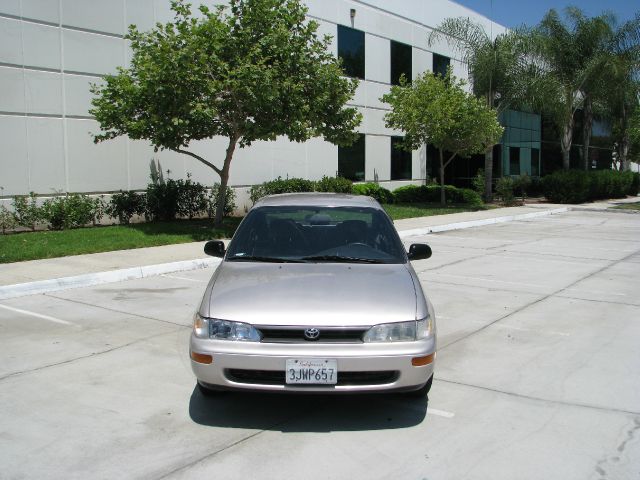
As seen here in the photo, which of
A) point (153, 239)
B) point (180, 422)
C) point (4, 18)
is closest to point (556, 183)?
point (153, 239)

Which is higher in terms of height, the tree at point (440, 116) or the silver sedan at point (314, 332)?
the tree at point (440, 116)

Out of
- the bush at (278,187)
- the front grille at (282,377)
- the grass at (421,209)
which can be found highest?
the bush at (278,187)

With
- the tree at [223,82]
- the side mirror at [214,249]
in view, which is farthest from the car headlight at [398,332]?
the tree at [223,82]

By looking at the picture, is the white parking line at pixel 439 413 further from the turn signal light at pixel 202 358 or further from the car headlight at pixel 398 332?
the turn signal light at pixel 202 358

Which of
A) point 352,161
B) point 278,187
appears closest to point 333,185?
point 278,187

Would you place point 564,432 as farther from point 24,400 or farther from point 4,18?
point 4,18

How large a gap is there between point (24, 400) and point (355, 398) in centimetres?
262

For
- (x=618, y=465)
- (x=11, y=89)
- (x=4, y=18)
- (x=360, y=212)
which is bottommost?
(x=618, y=465)

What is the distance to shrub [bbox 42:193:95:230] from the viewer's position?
14.8 m

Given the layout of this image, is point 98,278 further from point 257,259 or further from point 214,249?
point 257,259

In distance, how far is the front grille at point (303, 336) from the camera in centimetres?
427

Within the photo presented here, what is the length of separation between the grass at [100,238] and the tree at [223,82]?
6.89 feet

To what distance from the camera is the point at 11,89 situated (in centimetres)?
1479

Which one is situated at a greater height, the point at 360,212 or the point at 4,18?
the point at 4,18
